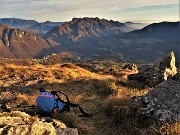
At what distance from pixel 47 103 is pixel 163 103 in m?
4.38

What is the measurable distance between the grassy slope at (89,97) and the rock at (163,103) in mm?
569

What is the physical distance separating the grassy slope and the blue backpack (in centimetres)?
36

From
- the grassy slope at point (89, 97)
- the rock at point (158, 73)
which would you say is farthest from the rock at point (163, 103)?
the rock at point (158, 73)

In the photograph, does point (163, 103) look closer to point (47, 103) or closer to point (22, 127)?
point (47, 103)

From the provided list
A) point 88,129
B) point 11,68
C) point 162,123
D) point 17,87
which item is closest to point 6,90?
point 17,87

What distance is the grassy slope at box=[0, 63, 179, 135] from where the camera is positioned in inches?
419

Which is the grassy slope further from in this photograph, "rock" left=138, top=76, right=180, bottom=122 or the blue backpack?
"rock" left=138, top=76, right=180, bottom=122

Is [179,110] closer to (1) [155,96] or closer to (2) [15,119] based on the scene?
(1) [155,96]

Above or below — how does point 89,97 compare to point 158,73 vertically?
below

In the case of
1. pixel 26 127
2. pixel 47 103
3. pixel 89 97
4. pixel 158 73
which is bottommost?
pixel 89 97

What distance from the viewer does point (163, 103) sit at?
11047mm

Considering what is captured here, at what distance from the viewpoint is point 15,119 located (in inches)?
357

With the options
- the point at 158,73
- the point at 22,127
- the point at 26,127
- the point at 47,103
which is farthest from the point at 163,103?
the point at 158,73

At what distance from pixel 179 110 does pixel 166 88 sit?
150 cm
